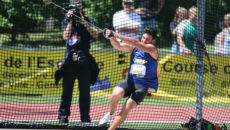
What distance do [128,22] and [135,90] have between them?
2195 mm

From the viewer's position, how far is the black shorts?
4.98m

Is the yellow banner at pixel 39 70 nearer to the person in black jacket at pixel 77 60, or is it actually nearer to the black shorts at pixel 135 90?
the person in black jacket at pixel 77 60

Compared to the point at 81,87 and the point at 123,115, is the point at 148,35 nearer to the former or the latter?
the point at 123,115

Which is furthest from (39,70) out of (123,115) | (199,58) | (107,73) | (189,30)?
(199,58)

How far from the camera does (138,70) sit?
17.0 ft

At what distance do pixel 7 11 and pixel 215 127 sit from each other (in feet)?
19.5

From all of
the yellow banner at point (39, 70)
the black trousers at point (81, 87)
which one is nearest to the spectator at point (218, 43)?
the yellow banner at point (39, 70)

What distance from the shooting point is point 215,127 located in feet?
15.7

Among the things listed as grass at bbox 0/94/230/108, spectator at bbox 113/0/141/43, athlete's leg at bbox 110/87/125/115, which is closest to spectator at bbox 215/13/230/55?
grass at bbox 0/94/230/108

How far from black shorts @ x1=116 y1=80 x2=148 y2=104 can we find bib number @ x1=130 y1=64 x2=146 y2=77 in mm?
153

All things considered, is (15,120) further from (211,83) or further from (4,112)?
(211,83)

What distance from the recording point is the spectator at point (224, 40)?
25.7 ft

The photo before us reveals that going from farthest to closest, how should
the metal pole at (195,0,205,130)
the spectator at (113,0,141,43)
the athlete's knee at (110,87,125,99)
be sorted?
1. the spectator at (113,0,141,43)
2. the metal pole at (195,0,205,130)
3. the athlete's knee at (110,87,125,99)

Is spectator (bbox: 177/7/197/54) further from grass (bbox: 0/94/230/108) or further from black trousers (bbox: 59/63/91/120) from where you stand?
black trousers (bbox: 59/63/91/120)
